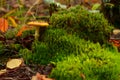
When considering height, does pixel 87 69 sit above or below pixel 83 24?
below

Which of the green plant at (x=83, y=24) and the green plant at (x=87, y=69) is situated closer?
the green plant at (x=87, y=69)

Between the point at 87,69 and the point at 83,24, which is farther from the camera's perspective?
the point at 83,24

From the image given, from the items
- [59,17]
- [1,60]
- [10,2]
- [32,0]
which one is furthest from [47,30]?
[32,0]

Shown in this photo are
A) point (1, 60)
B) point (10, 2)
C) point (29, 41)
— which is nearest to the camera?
point (1, 60)

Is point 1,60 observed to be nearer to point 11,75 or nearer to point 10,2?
point 11,75

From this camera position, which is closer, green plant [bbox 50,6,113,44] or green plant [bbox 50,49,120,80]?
green plant [bbox 50,49,120,80]

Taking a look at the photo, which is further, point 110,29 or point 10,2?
point 10,2

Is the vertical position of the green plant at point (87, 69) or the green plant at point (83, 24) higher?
the green plant at point (83, 24)

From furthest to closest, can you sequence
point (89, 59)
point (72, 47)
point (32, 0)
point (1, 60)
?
point (32, 0), point (1, 60), point (72, 47), point (89, 59)
